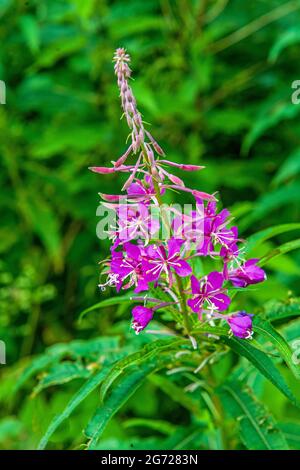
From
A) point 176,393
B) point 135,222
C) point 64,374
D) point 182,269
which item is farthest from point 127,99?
point 176,393

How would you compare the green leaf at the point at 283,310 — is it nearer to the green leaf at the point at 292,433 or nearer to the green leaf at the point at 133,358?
the green leaf at the point at 133,358

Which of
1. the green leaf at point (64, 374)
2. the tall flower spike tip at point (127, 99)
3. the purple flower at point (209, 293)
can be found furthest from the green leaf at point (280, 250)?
the green leaf at point (64, 374)

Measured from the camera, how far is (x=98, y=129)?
2.94 metres

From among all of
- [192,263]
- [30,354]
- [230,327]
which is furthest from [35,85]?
[230,327]

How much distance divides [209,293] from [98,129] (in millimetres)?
1724

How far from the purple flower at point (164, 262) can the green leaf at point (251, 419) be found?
1.73ft

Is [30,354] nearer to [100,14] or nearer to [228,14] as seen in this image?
[100,14]

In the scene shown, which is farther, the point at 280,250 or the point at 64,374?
the point at 64,374

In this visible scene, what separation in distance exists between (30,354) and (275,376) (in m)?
2.18

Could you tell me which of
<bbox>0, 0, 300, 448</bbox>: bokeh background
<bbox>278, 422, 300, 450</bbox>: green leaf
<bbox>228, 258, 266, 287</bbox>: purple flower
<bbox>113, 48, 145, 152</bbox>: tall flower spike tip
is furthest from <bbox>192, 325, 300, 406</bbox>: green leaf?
<bbox>0, 0, 300, 448</bbox>: bokeh background

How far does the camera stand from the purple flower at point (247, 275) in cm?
137

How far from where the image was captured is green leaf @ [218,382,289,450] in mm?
1620

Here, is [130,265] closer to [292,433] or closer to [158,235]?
[158,235]

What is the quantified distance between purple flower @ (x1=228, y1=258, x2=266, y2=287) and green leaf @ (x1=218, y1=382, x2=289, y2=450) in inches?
17.0
